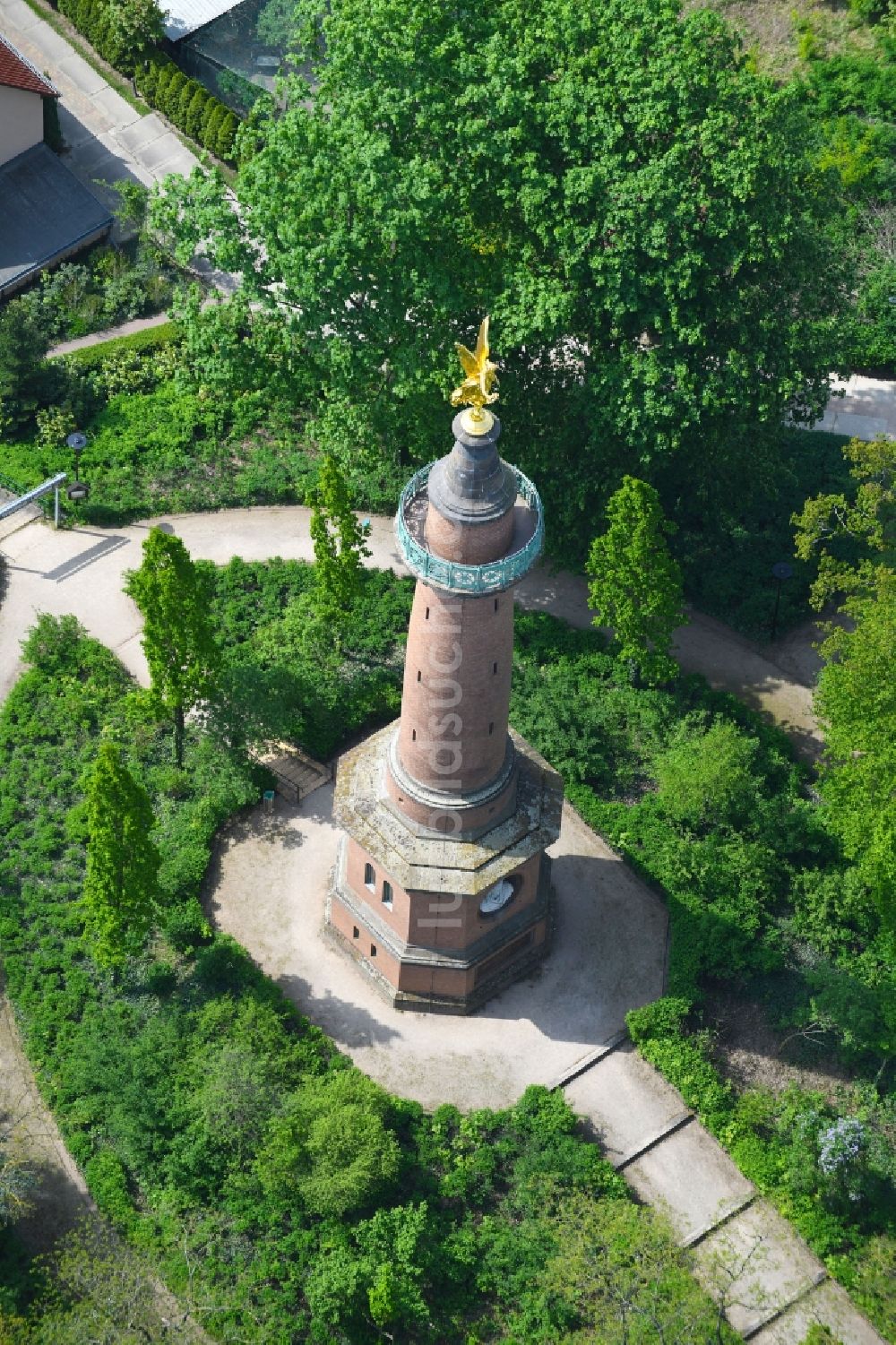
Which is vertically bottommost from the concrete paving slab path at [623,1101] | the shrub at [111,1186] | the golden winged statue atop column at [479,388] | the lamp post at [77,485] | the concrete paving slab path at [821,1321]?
the concrete paving slab path at [821,1321]

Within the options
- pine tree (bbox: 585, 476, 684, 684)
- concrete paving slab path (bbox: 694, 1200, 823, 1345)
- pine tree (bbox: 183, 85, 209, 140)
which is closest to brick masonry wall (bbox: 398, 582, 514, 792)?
pine tree (bbox: 585, 476, 684, 684)

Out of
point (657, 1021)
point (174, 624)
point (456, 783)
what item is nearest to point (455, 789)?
point (456, 783)

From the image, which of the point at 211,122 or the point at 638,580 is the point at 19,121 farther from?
the point at 638,580

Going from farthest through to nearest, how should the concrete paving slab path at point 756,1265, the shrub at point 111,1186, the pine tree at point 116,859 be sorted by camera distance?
the pine tree at point 116,859
the shrub at point 111,1186
the concrete paving slab path at point 756,1265

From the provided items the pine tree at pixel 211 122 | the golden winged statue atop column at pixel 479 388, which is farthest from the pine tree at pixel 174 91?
the golden winged statue atop column at pixel 479 388

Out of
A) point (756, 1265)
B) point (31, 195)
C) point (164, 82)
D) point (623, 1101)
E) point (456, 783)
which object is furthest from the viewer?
point (164, 82)

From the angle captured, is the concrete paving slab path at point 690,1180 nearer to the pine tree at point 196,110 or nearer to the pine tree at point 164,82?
the pine tree at point 196,110

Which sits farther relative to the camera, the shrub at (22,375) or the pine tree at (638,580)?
the shrub at (22,375)

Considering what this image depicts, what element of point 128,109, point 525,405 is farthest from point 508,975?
point 128,109
